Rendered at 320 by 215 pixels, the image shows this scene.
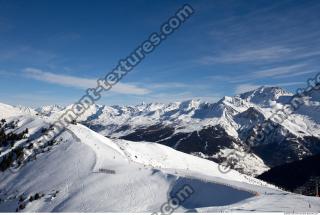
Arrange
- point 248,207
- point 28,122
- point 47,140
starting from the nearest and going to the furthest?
1. point 248,207
2. point 47,140
3. point 28,122

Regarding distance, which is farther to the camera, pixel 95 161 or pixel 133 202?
pixel 95 161

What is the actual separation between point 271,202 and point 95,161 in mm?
48402

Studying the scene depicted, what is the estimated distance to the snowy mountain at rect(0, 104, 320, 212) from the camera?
57.1 meters

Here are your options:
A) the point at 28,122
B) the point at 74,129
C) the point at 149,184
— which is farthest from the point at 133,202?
the point at 28,122

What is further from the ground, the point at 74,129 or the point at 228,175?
the point at 74,129

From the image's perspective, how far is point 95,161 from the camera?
88562 mm

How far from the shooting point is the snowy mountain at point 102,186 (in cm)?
5712

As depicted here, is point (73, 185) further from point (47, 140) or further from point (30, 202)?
point (47, 140)

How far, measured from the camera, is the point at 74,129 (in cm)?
12362

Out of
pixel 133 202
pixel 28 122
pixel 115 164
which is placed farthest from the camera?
pixel 28 122

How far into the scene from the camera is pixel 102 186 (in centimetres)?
7225

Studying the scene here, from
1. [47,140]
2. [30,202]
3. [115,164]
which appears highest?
[47,140]

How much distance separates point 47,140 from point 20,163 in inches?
586

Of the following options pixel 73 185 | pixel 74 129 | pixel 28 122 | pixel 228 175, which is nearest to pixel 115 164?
pixel 73 185
